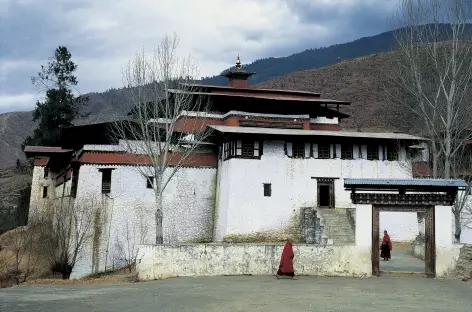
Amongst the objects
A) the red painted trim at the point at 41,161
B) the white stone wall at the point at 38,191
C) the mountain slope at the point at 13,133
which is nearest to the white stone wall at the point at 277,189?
the white stone wall at the point at 38,191

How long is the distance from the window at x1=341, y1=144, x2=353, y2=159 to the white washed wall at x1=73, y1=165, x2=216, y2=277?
6649 millimetres

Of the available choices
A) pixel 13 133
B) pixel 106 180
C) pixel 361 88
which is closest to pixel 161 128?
pixel 106 180

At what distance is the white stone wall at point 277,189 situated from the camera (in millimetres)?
Answer: 27234

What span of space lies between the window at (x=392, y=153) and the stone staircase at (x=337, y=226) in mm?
4191

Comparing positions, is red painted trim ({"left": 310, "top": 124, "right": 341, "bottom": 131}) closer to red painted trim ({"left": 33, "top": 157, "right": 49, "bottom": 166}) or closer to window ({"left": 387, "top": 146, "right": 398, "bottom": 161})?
window ({"left": 387, "top": 146, "right": 398, "bottom": 161})

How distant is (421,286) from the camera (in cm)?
1514

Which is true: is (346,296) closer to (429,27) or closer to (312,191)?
(312,191)

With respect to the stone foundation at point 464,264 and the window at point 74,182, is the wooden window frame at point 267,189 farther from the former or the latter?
the stone foundation at point 464,264

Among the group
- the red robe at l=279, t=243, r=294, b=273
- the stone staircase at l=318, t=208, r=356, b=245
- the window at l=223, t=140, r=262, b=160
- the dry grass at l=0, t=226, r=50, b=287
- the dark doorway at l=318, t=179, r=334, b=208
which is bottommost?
the dry grass at l=0, t=226, r=50, b=287

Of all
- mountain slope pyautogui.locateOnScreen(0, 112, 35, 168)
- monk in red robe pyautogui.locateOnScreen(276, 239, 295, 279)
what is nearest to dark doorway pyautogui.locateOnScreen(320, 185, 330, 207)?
monk in red robe pyautogui.locateOnScreen(276, 239, 295, 279)

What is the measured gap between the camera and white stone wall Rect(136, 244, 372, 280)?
17422 millimetres

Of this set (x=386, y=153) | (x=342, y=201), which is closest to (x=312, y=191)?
(x=342, y=201)

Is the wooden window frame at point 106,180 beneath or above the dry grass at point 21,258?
above

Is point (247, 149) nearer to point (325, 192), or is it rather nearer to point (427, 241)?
point (325, 192)
